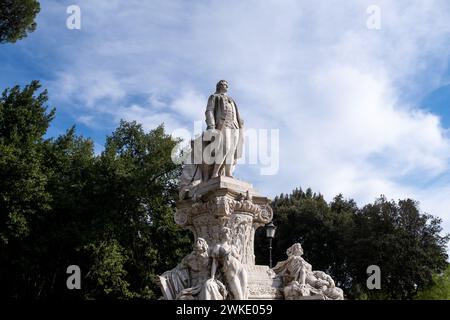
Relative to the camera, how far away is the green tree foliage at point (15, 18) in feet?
60.1

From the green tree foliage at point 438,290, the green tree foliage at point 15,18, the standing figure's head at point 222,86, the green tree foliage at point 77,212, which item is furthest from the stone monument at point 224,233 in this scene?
the green tree foliage at point 438,290

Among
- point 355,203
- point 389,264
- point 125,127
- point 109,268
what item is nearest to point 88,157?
point 125,127

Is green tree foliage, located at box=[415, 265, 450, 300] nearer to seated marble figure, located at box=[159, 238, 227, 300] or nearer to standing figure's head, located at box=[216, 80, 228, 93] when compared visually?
standing figure's head, located at box=[216, 80, 228, 93]

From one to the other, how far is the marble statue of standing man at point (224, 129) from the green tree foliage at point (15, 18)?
9451mm

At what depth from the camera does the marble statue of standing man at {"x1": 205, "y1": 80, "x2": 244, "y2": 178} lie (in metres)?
12.6

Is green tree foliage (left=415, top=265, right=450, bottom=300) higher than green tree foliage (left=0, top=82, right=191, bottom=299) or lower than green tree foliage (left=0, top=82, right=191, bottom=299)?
lower

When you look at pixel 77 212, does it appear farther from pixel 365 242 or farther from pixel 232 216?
pixel 365 242

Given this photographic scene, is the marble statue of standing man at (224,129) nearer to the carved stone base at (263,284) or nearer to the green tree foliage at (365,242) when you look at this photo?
the carved stone base at (263,284)

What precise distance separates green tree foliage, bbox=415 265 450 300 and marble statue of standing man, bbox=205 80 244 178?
22475 millimetres

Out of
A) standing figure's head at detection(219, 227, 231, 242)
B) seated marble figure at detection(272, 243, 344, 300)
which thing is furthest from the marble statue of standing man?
seated marble figure at detection(272, 243, 344, 300)

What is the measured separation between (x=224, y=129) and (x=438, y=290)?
23735mm

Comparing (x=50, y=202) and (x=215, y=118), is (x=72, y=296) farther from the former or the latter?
(x=215, y=118)
